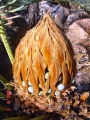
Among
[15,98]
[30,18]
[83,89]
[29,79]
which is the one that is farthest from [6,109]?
[30,18]

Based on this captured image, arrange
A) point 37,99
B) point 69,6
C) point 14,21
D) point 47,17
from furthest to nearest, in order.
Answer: point 69,6
point 14,21
point 37,99
point 47,17

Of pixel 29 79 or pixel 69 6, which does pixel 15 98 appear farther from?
pixel 69 6

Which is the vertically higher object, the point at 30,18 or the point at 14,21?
the point at 14,21

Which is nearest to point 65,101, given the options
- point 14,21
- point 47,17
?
point 47,17

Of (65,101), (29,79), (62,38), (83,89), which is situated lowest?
(83,89)

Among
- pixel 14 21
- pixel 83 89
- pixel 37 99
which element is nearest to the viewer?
pixel 37 99

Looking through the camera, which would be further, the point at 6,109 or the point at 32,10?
the point at 32,10

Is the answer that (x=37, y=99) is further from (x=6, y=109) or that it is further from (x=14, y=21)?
(x=14, y=21)
